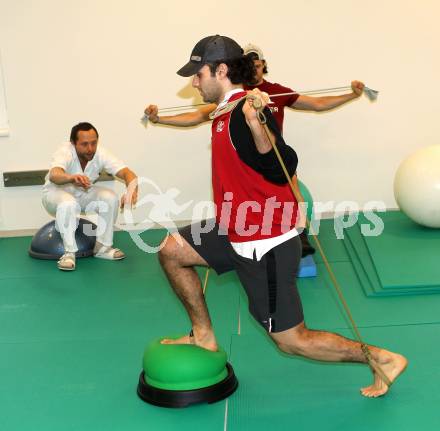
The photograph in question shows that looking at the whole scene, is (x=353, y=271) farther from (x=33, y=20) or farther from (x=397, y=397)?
(x=33, y=20)

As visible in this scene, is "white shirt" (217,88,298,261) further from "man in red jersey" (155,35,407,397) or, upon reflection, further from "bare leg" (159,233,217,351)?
"bare leg" (159,233,217,351)

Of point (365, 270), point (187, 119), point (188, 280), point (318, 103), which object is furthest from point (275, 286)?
point (318, 103)

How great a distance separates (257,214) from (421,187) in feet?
9.97

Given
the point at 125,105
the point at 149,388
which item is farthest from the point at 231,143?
the point at 125,105

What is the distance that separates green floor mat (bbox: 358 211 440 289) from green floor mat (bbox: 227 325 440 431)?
0.85 meters

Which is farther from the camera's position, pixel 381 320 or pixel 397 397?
pixel 381 320

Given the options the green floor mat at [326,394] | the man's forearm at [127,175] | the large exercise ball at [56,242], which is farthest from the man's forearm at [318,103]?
the green floor mat at [326,394]

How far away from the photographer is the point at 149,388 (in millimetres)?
3549

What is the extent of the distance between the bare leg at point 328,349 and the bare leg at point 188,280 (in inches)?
18.3

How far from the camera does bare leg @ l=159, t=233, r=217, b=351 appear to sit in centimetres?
354

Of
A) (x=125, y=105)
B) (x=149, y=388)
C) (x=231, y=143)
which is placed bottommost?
(x=149, y=388)

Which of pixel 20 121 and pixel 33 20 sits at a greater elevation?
pixel 33 20

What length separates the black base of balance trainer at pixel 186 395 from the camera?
11.4 feet

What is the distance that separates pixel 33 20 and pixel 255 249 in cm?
425
